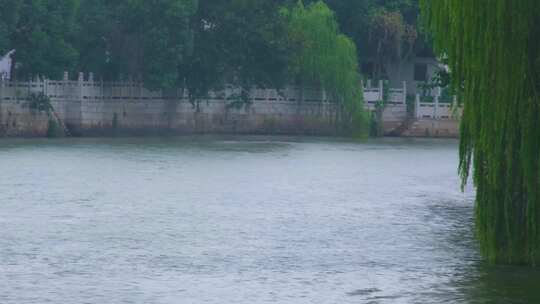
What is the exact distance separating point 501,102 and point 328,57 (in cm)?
6427

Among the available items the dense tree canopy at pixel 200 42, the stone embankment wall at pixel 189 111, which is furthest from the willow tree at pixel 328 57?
the stone embankment wall at pixel 189 111

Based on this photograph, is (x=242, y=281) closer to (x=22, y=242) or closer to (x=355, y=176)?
(x=22, y=242)

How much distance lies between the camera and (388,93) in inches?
3784

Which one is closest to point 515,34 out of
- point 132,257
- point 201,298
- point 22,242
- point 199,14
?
point 201,298

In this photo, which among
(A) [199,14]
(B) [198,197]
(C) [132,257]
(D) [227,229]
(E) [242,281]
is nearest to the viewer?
(E) [242,281]

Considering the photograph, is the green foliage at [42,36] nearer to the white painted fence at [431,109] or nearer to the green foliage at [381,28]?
the green foliage at [381,28]

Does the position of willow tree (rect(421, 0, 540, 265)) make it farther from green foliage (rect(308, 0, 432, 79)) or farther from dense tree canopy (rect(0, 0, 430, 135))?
green foliage (rect(308, 0, 432, 79))

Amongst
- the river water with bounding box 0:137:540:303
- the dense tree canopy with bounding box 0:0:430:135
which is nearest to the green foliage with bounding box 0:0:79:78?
the dense tree canopy with bounding box 0:0:430:135

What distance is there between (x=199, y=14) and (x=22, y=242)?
182 feet

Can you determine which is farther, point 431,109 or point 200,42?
point 431,109

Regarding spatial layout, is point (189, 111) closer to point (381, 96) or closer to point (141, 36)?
point (141, 36)

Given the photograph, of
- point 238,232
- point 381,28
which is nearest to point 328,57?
point 381,28

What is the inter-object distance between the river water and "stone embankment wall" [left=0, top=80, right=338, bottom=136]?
12931 millimetres

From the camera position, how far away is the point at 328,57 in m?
90.9
